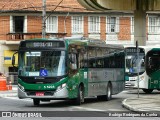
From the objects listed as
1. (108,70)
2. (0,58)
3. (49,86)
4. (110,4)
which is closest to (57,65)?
(49,86)

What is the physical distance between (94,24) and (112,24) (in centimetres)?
201

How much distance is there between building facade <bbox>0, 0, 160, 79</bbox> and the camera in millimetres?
53875

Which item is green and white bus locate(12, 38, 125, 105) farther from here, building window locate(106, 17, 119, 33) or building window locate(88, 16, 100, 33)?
building window locate(106, 17, 119, 33)

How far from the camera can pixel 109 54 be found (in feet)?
87.5

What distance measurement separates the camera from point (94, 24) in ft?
184

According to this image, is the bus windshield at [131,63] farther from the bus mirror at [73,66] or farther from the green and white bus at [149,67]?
the bus mirror at [73,66]

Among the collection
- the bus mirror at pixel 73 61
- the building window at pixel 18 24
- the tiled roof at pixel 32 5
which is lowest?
the bus mirror at pixel 73 61

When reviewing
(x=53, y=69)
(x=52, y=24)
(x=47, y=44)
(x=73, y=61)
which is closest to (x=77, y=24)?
(x=52, y=24)

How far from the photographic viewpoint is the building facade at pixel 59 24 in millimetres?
53875

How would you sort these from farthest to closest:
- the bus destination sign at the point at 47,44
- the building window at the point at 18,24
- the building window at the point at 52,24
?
1. the building window at the point at 52,24
2. the building window at the point at 18,24
3. the bus destination sign at the point at 47,44

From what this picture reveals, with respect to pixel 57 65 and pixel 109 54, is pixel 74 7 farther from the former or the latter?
pixel 57 65

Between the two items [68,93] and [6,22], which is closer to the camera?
[68,93]

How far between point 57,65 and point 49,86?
3.08ft

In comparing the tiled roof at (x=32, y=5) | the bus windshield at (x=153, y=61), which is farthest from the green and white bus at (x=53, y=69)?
the tiled roof at (x=32, y=5)
